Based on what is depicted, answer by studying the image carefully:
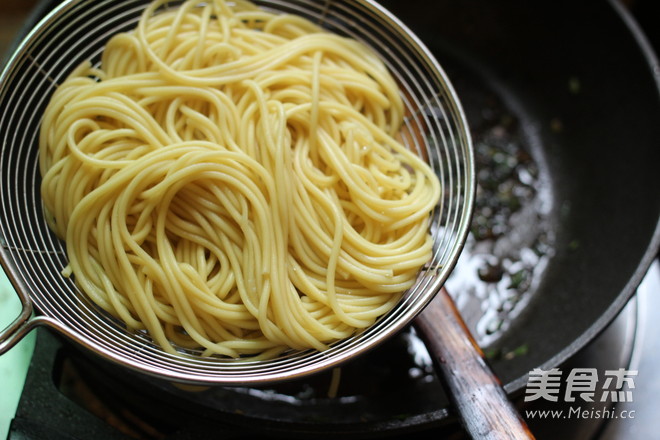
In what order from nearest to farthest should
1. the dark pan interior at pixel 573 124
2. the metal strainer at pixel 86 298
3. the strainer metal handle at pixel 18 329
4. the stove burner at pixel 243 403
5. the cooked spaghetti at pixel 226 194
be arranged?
the strainer metal handle at pixel 18 329 → the metal strainer at pixel 86 298 → the cooked spaghetti at pixel 226 194 → the stove burner at pixel 243 403 → the dark pan interior at pixel 573 124

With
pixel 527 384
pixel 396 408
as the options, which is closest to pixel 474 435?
pixel 527 384

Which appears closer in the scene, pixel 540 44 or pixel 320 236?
pixel 320 236

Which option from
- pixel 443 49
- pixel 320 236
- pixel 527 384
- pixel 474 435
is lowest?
pixel 474 435

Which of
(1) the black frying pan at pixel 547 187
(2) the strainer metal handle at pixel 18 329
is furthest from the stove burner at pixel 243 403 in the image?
(2) the strainer metal handle at pixel 18 329

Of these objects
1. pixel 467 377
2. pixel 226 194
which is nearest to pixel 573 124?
pixel 467 377

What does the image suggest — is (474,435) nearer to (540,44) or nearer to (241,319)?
(241,319)

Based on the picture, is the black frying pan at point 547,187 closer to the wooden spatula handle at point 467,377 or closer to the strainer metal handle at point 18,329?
the wooden spatula handle at point 467,377

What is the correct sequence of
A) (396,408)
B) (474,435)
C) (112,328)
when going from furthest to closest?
(396,408) < (112,328) < (474,435)
